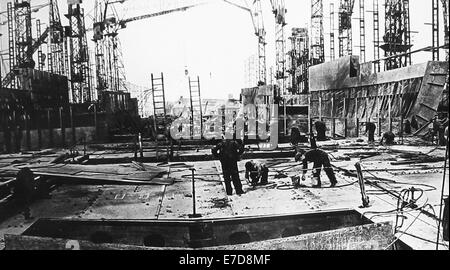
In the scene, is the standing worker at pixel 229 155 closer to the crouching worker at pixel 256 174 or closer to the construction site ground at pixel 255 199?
the construction site ground at pixel 255 199

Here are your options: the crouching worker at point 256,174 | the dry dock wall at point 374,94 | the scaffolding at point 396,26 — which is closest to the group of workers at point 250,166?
the crouching worker at point 256,174

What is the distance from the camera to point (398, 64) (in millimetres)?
40500

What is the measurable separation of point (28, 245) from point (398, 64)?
137 feet

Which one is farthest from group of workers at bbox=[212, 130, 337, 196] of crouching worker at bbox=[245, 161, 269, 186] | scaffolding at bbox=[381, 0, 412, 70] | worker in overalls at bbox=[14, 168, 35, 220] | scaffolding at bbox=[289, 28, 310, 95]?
scaffolding at bbox=[289, 28, 310, 95]

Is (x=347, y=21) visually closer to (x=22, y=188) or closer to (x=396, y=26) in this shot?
(x=396, y=26)

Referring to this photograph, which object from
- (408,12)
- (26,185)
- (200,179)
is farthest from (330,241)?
(408,12)

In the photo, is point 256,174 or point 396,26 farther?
point 396,26

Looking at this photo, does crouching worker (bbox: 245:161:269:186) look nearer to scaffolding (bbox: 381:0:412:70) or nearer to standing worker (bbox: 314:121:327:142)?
standing worker (bbox: 314:121:327:142)

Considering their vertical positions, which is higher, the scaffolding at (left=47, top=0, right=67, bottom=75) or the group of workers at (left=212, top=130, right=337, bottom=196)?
the scaffolding at (left=47, top=0, right=67, bottom=75)

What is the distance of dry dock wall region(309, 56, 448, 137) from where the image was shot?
26016mm

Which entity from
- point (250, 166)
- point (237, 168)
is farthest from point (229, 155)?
point (250, 166)

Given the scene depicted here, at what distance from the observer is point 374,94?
32469 millimetres

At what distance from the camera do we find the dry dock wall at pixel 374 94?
85.4ft

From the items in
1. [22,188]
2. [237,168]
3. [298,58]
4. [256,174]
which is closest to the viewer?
[22,188]
